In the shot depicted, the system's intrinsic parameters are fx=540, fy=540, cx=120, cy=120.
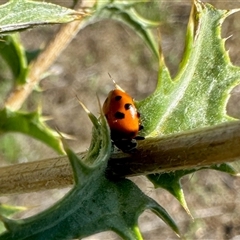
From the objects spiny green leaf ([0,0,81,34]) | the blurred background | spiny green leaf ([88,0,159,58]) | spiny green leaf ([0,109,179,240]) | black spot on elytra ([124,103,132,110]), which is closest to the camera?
spiny green leaf ([0,109,179,240])

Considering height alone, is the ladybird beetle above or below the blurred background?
below

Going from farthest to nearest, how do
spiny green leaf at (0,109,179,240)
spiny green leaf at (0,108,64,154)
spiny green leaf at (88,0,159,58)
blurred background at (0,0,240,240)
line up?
blurred background at (0,0,240,240) < spiny green leaf at (88,0,159,58) < spiny green leaf at (0,108,64,154) < spiny green leaf at (0,109,179,240)

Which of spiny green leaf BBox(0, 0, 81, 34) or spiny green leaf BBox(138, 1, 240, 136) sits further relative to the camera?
spiny green leaf BBox(138, 1, 240, 136)

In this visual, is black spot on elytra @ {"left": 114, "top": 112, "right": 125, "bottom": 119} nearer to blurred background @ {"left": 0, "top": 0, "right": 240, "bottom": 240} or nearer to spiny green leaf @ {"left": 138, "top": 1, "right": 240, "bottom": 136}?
spiny green leaf @ {"left": 138, "top": 1, "right": 240, "bottom": 136}

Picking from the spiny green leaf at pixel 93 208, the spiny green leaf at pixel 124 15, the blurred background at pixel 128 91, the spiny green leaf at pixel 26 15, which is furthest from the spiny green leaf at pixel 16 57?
Answer: the blurred background at pixel 128 91

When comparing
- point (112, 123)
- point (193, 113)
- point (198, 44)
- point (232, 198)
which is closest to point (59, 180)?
point (112, 123)

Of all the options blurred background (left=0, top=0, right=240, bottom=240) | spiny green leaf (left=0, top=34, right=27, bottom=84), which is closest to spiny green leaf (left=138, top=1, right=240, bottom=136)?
spiny green leaf (left=0, top=34, right=27, bottom=84)

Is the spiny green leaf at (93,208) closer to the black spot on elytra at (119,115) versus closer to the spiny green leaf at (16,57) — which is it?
the black spot on elytra at (119,115)
